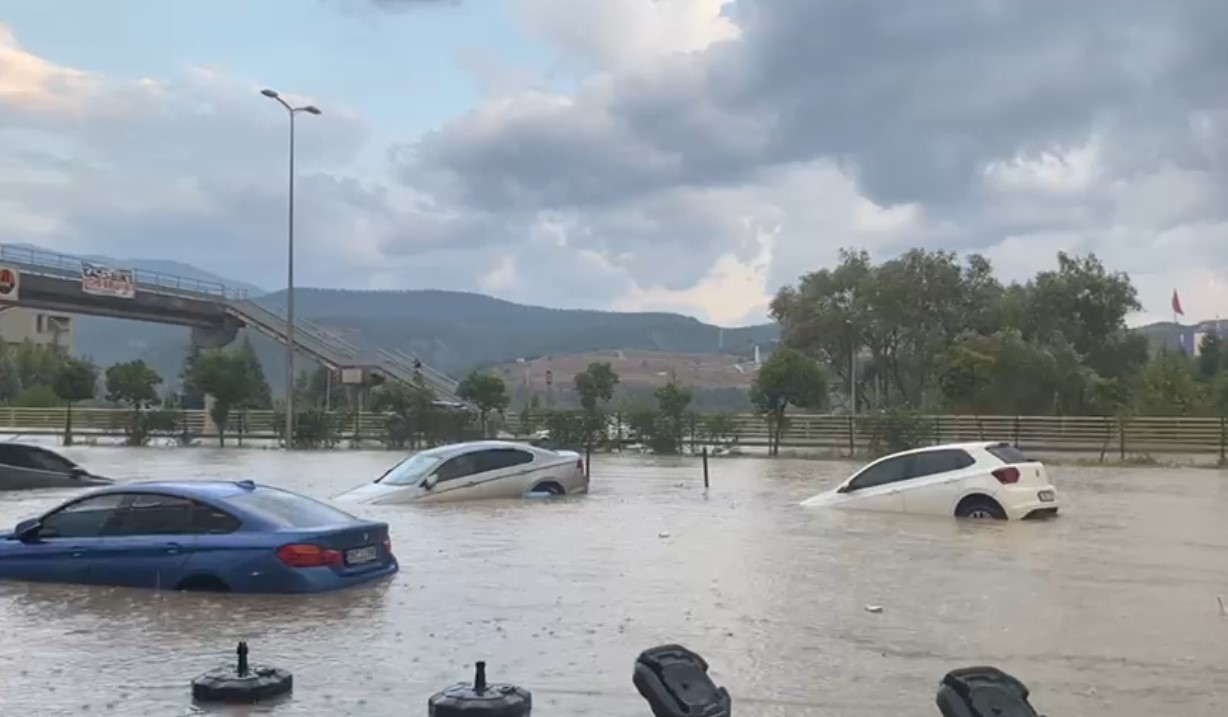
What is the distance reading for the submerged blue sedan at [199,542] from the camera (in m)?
12.5

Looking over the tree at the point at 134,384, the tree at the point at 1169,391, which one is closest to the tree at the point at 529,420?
the tree at the point at 134,384

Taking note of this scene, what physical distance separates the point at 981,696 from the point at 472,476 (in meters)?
17.6

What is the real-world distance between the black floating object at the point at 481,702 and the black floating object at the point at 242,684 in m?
1.33

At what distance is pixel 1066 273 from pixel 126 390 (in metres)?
45.6

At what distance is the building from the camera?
401 ft

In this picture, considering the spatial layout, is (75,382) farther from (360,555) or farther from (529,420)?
(360,555)

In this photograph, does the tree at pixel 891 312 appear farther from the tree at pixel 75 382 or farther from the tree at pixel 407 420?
the tree at pixel 75 382

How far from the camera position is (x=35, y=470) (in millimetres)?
26484

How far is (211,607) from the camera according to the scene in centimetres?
1205

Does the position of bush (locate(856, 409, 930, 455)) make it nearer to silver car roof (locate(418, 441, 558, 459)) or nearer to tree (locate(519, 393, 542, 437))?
tree (locate(519, 393, 542, 437))

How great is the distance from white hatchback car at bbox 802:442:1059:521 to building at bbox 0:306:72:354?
366ft

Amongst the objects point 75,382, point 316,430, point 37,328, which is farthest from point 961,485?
point 37,328

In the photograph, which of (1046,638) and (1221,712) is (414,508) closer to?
(1046,638)

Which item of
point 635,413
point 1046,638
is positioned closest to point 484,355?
point 635,413
